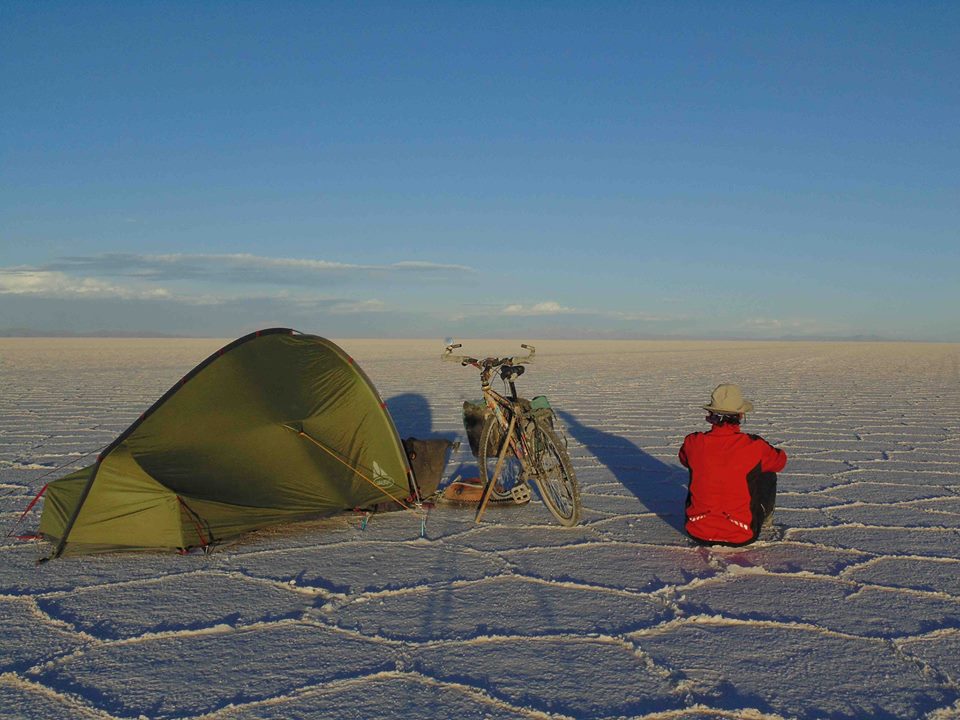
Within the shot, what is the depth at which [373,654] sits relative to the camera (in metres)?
3.15

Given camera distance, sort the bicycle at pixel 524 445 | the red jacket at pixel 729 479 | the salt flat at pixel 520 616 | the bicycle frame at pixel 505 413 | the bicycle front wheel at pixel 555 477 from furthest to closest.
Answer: the bicycle frame at pixel 505 413
the bicycle at pixel 524 445
the bicycle front wheel at pixel 555 477
the red jacket at pixel 729 479
the salt flat at pixel 520 616

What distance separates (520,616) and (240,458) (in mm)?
2223

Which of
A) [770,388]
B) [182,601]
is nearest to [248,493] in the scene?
[182,601]

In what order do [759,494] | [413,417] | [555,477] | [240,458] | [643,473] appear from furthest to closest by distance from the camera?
[413,417], [643,473], [555,477], [240,458], [759,494]

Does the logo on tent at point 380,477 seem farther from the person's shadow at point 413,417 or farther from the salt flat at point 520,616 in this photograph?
the person's shadow at point 413,417

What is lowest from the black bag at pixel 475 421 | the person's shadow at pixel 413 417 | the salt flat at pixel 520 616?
the salt flat at pixel 520 616

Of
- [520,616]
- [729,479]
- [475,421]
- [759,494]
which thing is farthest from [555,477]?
[520,616]

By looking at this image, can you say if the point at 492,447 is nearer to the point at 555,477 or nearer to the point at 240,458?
the point at 555,477

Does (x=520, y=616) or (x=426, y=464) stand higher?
(x=426, y=464)

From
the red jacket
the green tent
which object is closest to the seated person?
the red jacket

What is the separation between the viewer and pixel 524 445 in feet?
17.2

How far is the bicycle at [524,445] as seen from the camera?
196 inches

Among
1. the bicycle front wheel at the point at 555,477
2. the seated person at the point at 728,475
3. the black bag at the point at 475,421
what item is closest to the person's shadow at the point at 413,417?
the black bag at the point at 475,421

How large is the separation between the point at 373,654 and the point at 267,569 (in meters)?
1.31
